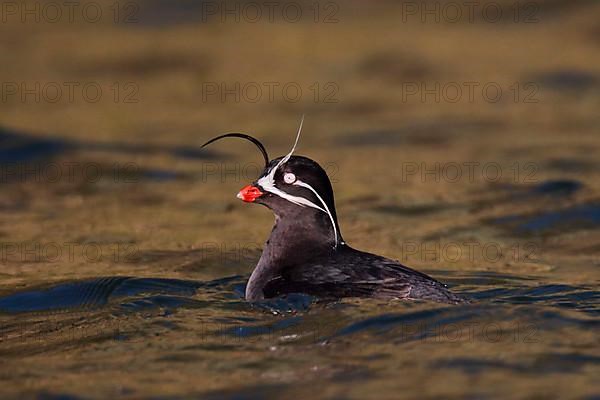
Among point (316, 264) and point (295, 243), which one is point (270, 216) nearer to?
point (295, 243)

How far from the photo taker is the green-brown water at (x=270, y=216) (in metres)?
8.02

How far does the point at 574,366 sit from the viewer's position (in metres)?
7.71

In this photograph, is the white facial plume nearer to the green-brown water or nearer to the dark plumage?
the dark plumage

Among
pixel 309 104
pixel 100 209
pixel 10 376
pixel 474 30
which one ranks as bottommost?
pixel 10 376

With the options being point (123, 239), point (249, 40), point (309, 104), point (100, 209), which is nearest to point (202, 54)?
point (249, 40)

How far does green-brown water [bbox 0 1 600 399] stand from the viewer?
802cm

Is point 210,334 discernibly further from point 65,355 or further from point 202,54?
point 202,54

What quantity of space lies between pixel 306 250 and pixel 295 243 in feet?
0.39

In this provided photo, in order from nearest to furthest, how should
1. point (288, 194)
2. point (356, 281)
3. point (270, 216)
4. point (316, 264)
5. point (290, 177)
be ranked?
point (356, 281)
point (316, 264)
point (290, 177)
point (288, 194)
point (270, 216)

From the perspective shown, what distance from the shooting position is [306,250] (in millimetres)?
10078

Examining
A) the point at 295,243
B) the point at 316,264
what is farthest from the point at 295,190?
the point at 316,264

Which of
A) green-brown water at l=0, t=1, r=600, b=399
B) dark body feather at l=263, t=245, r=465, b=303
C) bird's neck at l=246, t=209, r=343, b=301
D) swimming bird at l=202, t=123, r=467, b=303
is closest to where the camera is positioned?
green-brown water at l=0, t=1, r=600, b=399

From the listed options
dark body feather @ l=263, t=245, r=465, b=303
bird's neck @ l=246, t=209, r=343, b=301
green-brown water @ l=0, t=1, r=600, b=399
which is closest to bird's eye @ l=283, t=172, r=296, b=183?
bird's neck @ l=246, t=209, r=343, b=301

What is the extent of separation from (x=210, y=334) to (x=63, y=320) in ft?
4.96
